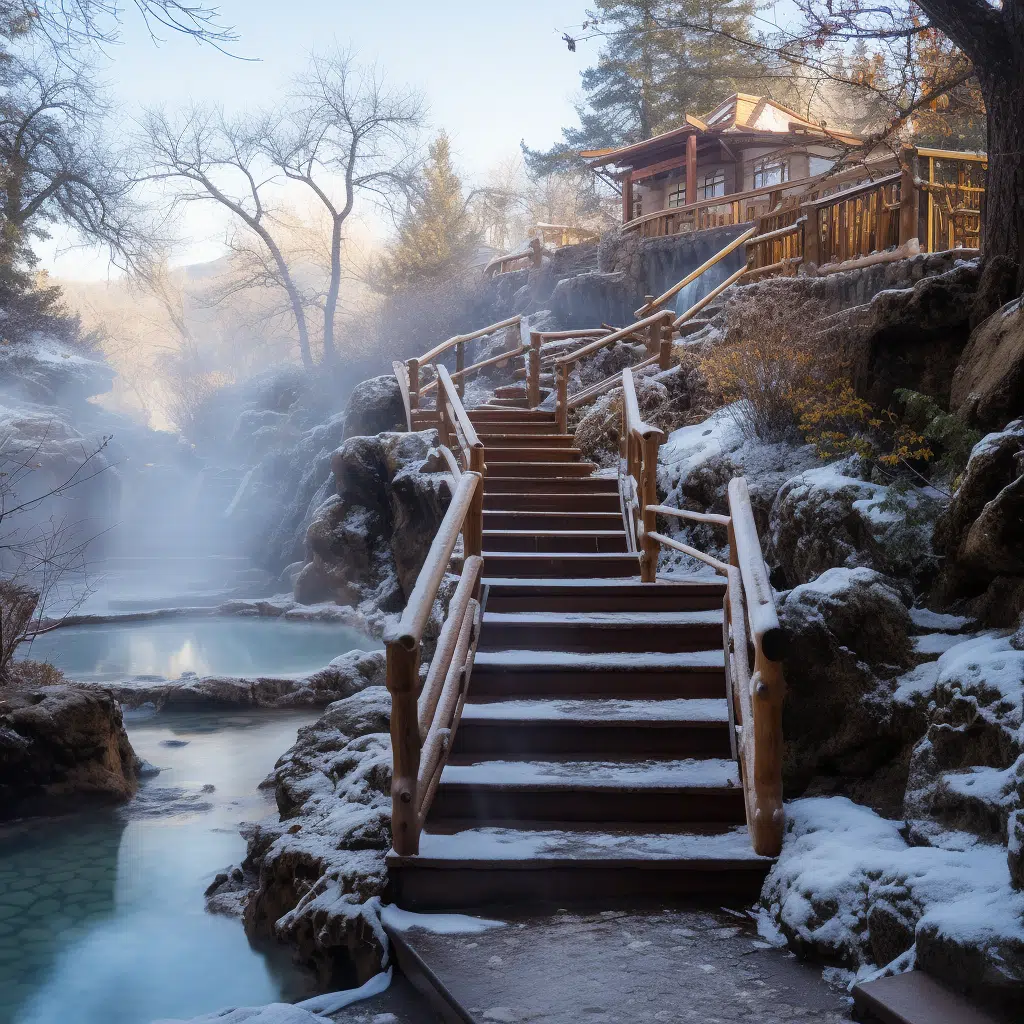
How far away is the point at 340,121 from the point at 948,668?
98.8ft

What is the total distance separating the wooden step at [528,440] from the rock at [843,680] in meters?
6.12

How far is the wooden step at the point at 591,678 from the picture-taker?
5457mm

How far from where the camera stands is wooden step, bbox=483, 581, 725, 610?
636 centimetres

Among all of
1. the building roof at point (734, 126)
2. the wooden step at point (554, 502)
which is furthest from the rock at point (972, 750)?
the building roof at point (734, 126)

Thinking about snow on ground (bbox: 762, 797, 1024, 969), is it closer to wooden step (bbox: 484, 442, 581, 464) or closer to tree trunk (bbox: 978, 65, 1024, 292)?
tree trunk (bbox: 978, 65, 1024, 292)

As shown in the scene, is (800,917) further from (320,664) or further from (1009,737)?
(320,664)

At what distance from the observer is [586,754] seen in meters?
4.94

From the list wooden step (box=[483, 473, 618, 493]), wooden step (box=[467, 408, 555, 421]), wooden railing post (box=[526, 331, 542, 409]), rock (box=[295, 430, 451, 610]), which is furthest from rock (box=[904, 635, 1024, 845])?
rock (box=[295, 430, 451, 610])

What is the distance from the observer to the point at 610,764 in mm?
4770

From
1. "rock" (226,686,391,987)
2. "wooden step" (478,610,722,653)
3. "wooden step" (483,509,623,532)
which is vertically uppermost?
"wooden step" (483,509,623,532)

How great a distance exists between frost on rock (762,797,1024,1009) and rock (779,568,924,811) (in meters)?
0.51

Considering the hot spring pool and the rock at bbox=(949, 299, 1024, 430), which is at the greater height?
the rock at bbox=(949, 299, 1024, 430)

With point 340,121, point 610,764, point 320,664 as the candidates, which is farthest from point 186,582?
point 610,764

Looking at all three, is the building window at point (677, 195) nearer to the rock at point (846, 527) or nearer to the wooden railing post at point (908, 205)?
the wooden railing post at point (908, 205)
